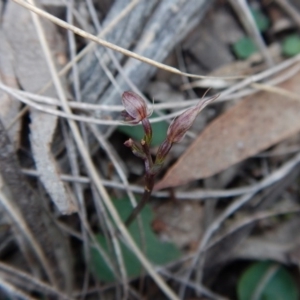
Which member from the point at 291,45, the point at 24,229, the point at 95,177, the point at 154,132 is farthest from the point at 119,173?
the point at 291,45

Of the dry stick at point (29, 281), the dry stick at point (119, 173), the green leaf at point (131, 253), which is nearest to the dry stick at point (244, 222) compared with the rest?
the green leaf at point (131, 253)

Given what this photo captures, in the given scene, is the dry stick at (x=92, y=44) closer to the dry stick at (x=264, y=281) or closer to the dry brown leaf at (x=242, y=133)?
the dry brown leaf at (x=242, y=133)

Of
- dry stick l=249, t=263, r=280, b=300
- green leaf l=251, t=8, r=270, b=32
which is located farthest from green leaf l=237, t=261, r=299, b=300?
green leaf l=251, t=8, r=270, b=32

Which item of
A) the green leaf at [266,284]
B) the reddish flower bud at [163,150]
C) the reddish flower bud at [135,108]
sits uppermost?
the reddish flower bud at [135,108]

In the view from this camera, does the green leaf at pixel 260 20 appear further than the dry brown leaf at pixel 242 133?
Yes

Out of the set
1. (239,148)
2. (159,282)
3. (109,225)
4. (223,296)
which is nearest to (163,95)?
(239,148)

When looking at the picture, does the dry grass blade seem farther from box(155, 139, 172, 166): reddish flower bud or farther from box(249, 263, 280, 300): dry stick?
box(249, 263, 280, 300): dry stick

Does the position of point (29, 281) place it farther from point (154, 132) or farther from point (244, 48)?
point (244, 48)

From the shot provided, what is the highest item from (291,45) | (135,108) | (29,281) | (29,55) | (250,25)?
(29,55)
